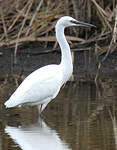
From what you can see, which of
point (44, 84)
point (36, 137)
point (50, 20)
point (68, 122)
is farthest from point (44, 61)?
point (36, 137)

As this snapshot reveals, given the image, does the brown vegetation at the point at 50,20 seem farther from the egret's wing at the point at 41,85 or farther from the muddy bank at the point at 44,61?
the egret's wing at the point at 41,85

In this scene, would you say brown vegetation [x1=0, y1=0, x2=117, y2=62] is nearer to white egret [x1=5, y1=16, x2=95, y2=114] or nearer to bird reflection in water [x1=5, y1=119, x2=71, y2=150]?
white egret [x1=5, y1=16, x2=95, y2=114]

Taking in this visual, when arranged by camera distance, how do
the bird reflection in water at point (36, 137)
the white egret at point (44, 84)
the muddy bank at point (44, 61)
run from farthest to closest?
the muddy bank at point (44, 61) → the white egret at point (44, 84) → the bird reflection in water at point (36, 137)

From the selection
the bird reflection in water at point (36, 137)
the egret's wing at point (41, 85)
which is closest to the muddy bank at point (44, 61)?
the egret's wing at point (41, 85)

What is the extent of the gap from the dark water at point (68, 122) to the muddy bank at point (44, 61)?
5.33 ft

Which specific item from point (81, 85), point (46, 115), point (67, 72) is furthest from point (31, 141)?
point (81, 85)

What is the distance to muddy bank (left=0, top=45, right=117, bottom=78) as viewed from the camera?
472 inches

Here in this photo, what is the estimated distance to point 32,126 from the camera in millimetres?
7840

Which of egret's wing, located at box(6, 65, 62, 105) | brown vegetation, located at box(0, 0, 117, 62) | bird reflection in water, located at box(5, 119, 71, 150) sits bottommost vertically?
bird reflection in water, located at box(5, 119, 71, 150)

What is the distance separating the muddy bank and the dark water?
163 cm

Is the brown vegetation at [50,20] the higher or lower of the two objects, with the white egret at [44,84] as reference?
higher

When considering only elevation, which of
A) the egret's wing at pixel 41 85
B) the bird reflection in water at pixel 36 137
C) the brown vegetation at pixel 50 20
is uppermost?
the brown vegetation at pixel 50 20

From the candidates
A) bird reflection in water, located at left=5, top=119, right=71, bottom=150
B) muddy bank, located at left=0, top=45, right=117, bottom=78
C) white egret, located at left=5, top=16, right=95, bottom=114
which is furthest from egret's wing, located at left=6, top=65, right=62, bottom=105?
muddy bank, located at left=0, top=45, right=117, bottom=78

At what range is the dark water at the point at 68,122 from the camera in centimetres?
672
